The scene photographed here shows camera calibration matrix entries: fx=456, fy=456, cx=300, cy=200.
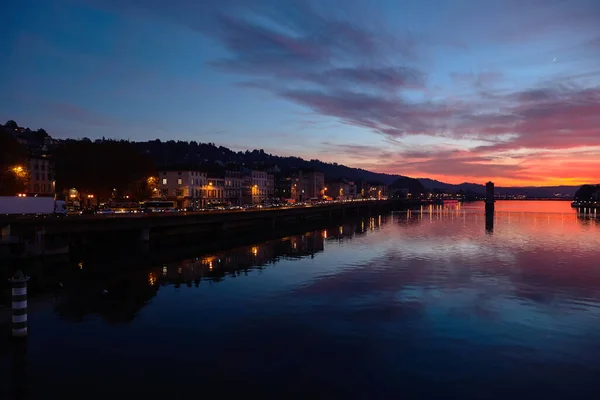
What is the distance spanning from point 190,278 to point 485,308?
86.6ft

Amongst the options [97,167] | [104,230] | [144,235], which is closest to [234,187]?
[97,167]

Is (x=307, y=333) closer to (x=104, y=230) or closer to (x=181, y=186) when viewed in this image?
(x=104, y=230)

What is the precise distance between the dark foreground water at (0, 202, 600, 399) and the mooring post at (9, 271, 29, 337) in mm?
884

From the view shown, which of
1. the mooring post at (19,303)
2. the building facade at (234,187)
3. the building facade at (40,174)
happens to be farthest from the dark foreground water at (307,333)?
the building facade at (234,187)

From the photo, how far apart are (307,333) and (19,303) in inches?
579

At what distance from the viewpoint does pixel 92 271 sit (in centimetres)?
4584

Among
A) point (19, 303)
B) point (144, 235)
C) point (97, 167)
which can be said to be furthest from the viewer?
point (97, 167)

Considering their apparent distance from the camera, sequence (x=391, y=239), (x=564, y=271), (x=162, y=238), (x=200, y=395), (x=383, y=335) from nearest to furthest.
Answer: (x=200, y=395), (x=383, y=335), (x=564, y=271), (x=162, y=238), (x=391, y=239)

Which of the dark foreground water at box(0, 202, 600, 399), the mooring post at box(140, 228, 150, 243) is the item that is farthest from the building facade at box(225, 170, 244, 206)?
the dark foreground water at box(0, 202, 600, 399)

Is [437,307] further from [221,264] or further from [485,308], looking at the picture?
[221,264]

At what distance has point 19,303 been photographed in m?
22.1

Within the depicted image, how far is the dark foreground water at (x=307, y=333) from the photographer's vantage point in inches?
736

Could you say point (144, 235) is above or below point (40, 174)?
below

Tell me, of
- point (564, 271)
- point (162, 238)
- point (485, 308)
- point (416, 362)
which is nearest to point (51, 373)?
point (416, 362)
